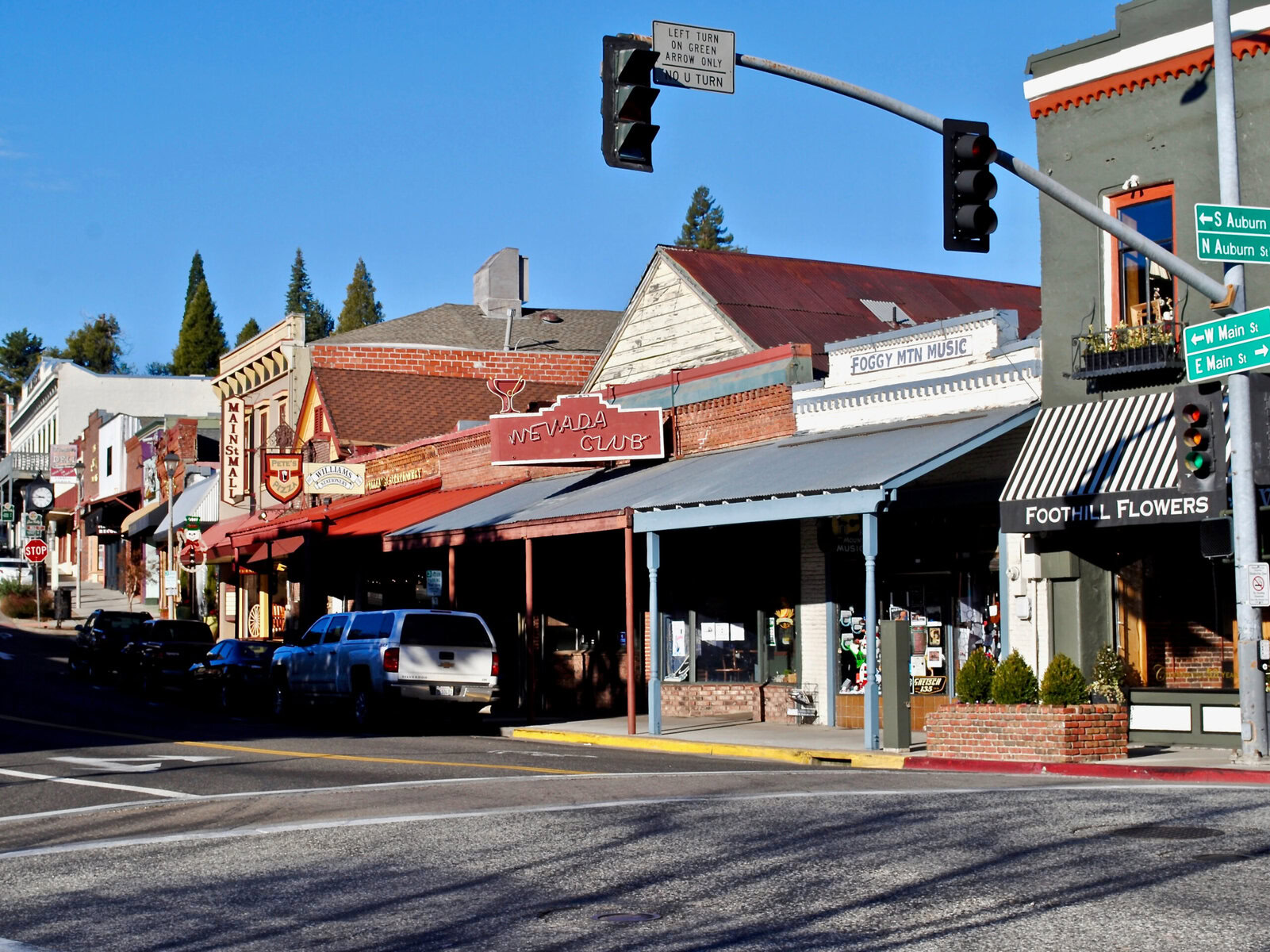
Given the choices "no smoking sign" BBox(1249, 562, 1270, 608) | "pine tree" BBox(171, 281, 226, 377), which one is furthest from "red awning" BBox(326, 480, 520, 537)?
"pine tree" BBox(171, 281, 226, 377)

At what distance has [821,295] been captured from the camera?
3297cm

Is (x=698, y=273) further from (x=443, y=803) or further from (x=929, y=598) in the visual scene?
(x=443, y=803)

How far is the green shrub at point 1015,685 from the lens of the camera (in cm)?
1819

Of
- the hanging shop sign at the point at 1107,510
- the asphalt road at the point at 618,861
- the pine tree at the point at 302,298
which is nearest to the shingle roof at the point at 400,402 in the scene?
the hanging shop sign at the point at 1107,510

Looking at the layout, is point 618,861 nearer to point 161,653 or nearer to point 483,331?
point 161,653

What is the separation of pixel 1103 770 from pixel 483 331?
35301 millimetres

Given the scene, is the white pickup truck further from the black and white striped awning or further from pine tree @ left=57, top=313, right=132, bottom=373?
pine tree @ left=57, top=313, right=132, bottom=373

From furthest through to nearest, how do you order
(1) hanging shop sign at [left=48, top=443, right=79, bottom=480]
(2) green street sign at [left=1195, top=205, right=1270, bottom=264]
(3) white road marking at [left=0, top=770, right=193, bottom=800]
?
(1) hanging shop sign at [left=48, top=443, right=79, bottom=480] < (2) green street sign at [left=1195, top=205, right=1270, bottom=264] < (3) white road marking at [left=0, top=770, right=193, bottom=800]

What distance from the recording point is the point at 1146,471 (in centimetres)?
1873

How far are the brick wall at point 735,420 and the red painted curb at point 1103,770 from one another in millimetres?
8584

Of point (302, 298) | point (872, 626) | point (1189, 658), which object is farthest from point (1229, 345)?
point (302, 298)

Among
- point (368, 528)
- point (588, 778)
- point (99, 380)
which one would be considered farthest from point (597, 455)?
point (99, 380)

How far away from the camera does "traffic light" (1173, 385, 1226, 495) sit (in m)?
16.3

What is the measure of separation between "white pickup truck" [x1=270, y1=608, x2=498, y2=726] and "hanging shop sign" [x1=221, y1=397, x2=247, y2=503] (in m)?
23.9
